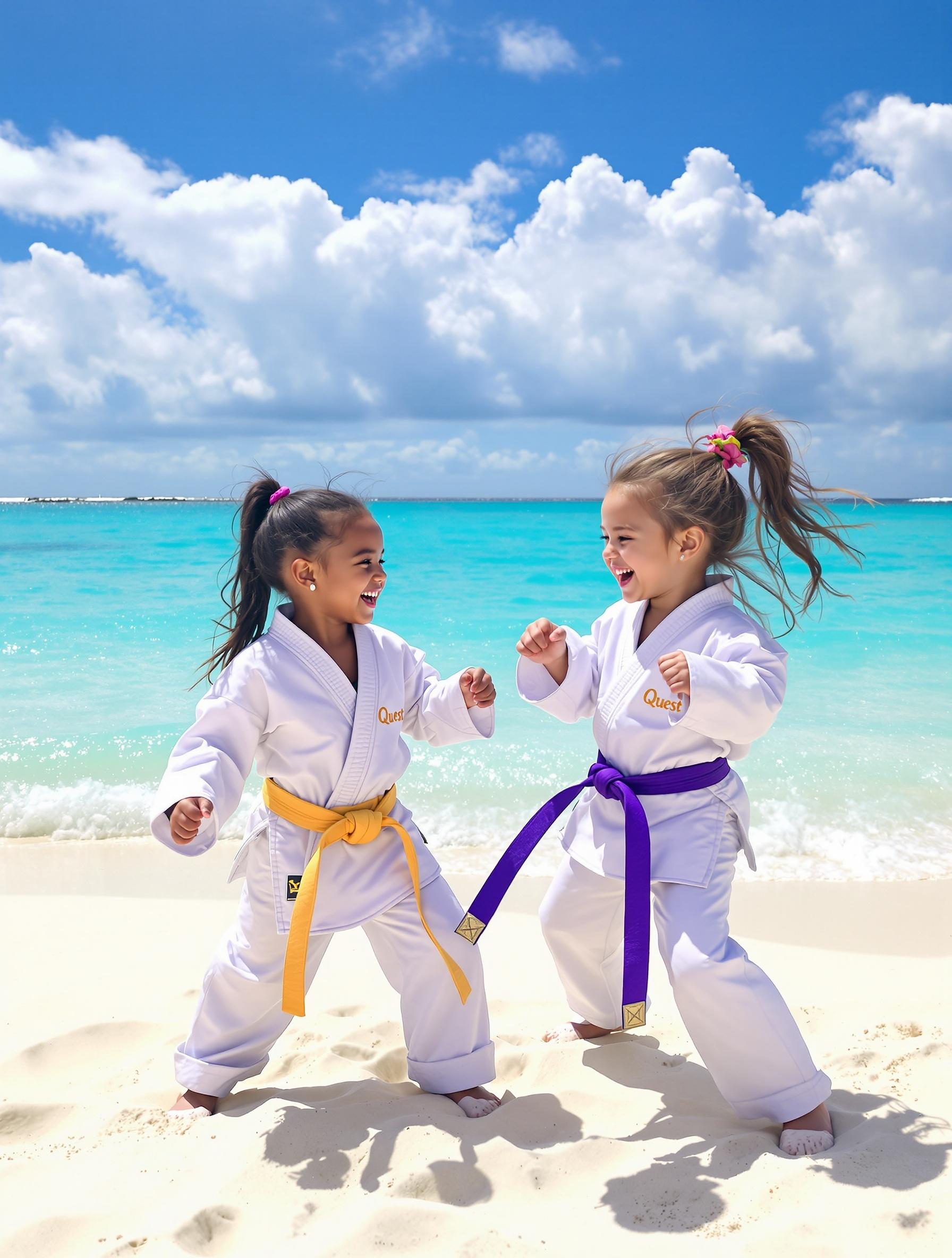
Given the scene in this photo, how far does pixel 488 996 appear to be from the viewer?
313cm

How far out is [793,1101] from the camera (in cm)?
219

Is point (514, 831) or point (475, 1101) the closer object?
point (475, 1101)

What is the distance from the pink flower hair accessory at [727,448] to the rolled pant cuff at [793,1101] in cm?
164

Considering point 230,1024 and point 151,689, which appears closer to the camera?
point 230,1024

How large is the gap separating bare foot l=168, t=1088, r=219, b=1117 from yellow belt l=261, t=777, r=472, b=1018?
29cm

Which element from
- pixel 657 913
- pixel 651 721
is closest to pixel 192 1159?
pixel 657 913

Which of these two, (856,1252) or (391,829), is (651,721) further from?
(856,1252)

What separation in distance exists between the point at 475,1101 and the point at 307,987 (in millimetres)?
524

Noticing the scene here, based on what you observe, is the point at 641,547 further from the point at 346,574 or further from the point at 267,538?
the point at 267,538

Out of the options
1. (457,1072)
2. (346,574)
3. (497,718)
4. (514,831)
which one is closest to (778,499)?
(346,574)

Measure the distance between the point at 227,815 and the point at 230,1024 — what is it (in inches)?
23.8

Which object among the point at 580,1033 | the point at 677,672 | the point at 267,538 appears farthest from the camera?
the point at 580,1033

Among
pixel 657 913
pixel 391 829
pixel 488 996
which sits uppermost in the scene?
pixel 391 829

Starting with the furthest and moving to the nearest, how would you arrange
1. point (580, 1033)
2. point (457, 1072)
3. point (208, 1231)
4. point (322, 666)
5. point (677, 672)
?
point (580, 1033)
point (322, 666)
point (457, 1072)
point (677, 672)
point (208, 1231)
